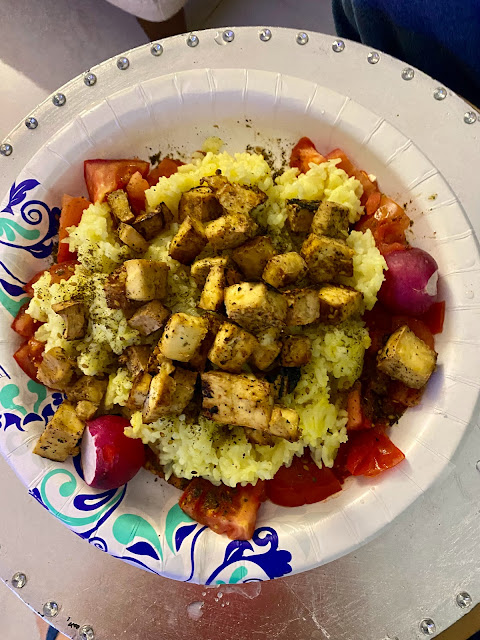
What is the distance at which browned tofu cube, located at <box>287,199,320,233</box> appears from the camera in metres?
1.62

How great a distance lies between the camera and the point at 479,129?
1769mm

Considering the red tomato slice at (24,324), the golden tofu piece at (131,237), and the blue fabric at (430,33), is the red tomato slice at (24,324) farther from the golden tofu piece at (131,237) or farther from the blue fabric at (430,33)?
the blue fabric at (430,33)

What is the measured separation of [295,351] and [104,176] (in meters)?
0.88

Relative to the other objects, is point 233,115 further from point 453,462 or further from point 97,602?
point 97,602

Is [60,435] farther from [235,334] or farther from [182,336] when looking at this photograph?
[235,334]

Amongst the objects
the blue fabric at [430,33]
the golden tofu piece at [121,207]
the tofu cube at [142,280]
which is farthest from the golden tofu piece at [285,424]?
the blue fabric at [430,33]

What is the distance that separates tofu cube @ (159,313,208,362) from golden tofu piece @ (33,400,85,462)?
36cm

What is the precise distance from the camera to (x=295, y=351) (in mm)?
1507

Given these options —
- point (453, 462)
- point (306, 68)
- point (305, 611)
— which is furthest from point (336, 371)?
point (306, 68)

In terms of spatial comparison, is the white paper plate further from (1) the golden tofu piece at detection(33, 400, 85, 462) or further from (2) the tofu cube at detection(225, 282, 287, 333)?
(2) the tofu cube at detection(225, 282, 287, 333)

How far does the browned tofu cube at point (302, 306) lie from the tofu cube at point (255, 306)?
2 cm

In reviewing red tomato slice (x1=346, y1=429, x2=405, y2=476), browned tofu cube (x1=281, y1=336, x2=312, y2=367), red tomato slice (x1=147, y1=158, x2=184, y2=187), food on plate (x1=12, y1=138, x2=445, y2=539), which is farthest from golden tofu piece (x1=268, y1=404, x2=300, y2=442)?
Answer: red tomato slice (x1=147, y1=158, x2=184, y2=187)

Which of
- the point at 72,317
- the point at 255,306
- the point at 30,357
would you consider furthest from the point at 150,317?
the point at 30,357

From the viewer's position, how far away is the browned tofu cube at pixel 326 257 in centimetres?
152
